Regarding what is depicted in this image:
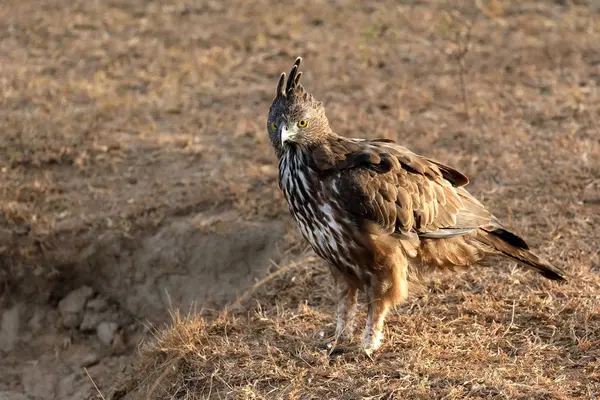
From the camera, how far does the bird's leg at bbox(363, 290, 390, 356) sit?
17.5 ft

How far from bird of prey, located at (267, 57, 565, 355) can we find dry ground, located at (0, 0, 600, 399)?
44 cm

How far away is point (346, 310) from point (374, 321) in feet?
0.96

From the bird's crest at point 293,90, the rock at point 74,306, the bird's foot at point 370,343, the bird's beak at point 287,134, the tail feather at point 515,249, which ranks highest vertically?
the bird's crest at point 293,90

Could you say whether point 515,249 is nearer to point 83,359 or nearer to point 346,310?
point 346,310

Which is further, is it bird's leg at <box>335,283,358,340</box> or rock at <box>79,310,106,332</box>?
rock at <box>79,310,106,332</box>

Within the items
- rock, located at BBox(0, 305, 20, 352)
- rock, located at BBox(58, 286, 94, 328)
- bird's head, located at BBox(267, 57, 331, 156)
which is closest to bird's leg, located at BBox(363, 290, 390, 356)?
bird's head, located at BBox(267, 57, 331, 156)

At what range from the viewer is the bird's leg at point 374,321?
17.5 feet

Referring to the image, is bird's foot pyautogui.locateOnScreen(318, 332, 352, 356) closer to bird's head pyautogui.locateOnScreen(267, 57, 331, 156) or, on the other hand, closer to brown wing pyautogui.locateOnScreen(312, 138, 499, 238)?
brown wing pyautogui.locateOnScreen(312, 138, 499, 238)

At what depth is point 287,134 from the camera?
5.34 meters

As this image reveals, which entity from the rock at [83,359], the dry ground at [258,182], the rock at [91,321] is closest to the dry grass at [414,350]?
the dry ground at [258,182]

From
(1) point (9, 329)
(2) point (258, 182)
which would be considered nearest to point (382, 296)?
(2) point (258, 182)

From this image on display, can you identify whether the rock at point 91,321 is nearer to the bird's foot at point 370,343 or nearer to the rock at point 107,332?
the rock at point 107,332

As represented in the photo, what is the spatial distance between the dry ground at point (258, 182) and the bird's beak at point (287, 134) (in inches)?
55.3

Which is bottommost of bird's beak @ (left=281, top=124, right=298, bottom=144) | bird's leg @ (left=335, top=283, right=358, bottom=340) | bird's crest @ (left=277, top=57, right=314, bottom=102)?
bird's leg @ (left=335, top=283, right=358, bottom=340)
